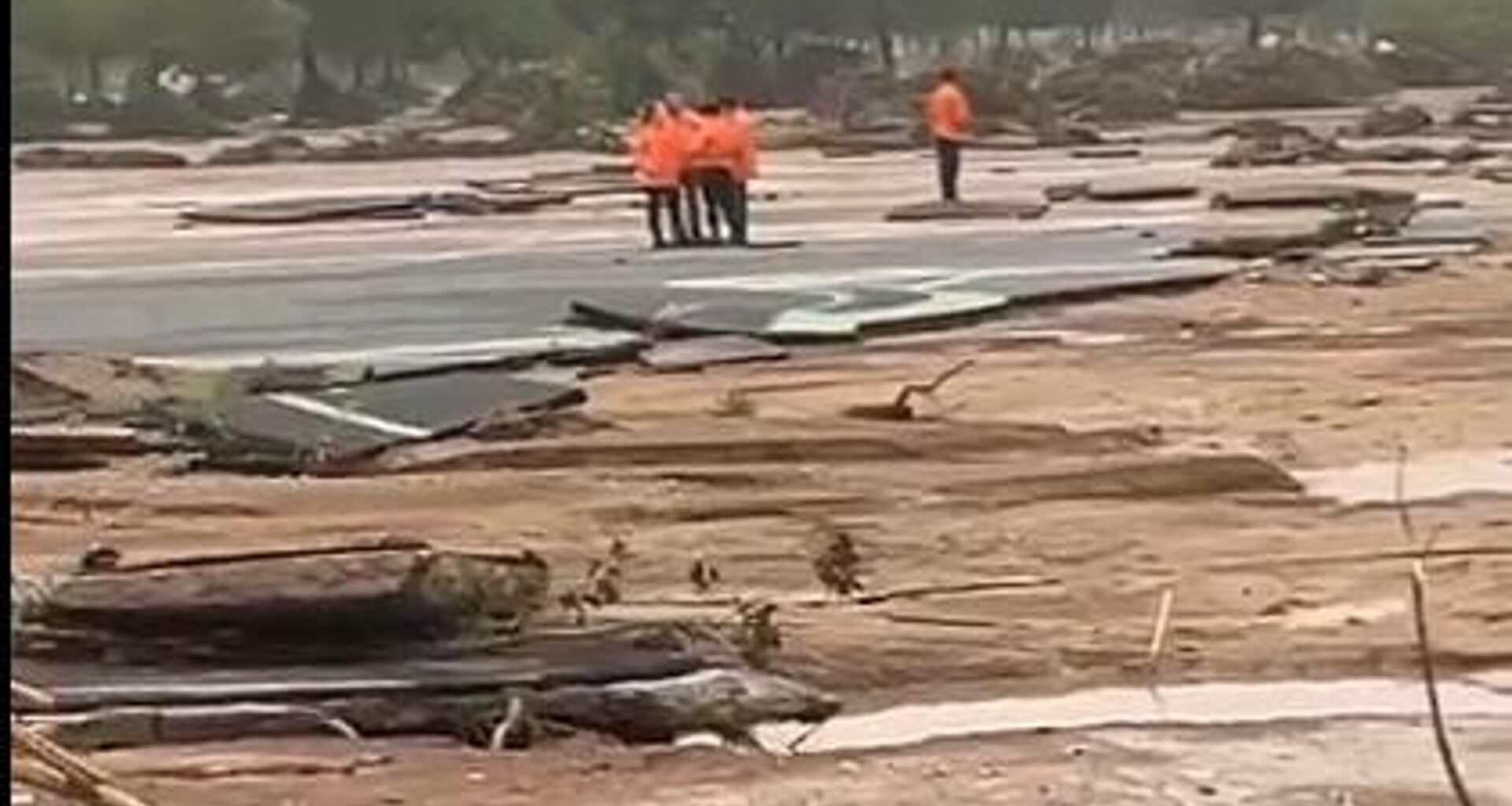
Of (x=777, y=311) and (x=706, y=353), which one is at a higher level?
(x=706, y=353)

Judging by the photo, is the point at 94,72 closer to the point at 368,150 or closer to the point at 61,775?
the point at 368,150

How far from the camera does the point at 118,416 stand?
18.0 metres

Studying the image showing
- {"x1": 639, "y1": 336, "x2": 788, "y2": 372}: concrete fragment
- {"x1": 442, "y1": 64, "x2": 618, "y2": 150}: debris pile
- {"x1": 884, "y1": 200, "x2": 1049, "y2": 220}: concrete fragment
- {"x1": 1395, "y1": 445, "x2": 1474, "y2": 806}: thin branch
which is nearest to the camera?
{"x1": 1395, "y1": 445, "x2": 1474, "y2": 806}: thin branch

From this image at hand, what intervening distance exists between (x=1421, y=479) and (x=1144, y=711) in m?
5.33

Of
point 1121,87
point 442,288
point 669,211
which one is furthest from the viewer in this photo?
point 1121,87

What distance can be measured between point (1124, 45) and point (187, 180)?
41253mm

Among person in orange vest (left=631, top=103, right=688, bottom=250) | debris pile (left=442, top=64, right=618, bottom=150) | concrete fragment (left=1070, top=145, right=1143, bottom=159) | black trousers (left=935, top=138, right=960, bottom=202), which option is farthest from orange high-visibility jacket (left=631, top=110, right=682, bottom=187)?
debris pile (left=442, top=64, right=618, bottom=150)

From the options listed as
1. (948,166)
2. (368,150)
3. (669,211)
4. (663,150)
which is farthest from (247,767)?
(368,150)

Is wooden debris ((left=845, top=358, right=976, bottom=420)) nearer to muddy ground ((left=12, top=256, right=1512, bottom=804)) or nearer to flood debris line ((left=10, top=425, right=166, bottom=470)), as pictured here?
muddy ground ((left=12, top=256, right=1512, bottom=804))

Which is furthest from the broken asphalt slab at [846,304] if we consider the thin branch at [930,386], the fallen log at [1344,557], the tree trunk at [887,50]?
the tree trunk at [887,50]

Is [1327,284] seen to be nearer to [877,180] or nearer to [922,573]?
[922,573]

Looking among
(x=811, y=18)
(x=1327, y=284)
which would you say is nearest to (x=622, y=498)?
(x=1327, y=284)

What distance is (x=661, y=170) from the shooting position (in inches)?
1211

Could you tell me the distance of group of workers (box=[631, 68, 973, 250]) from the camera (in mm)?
30562
